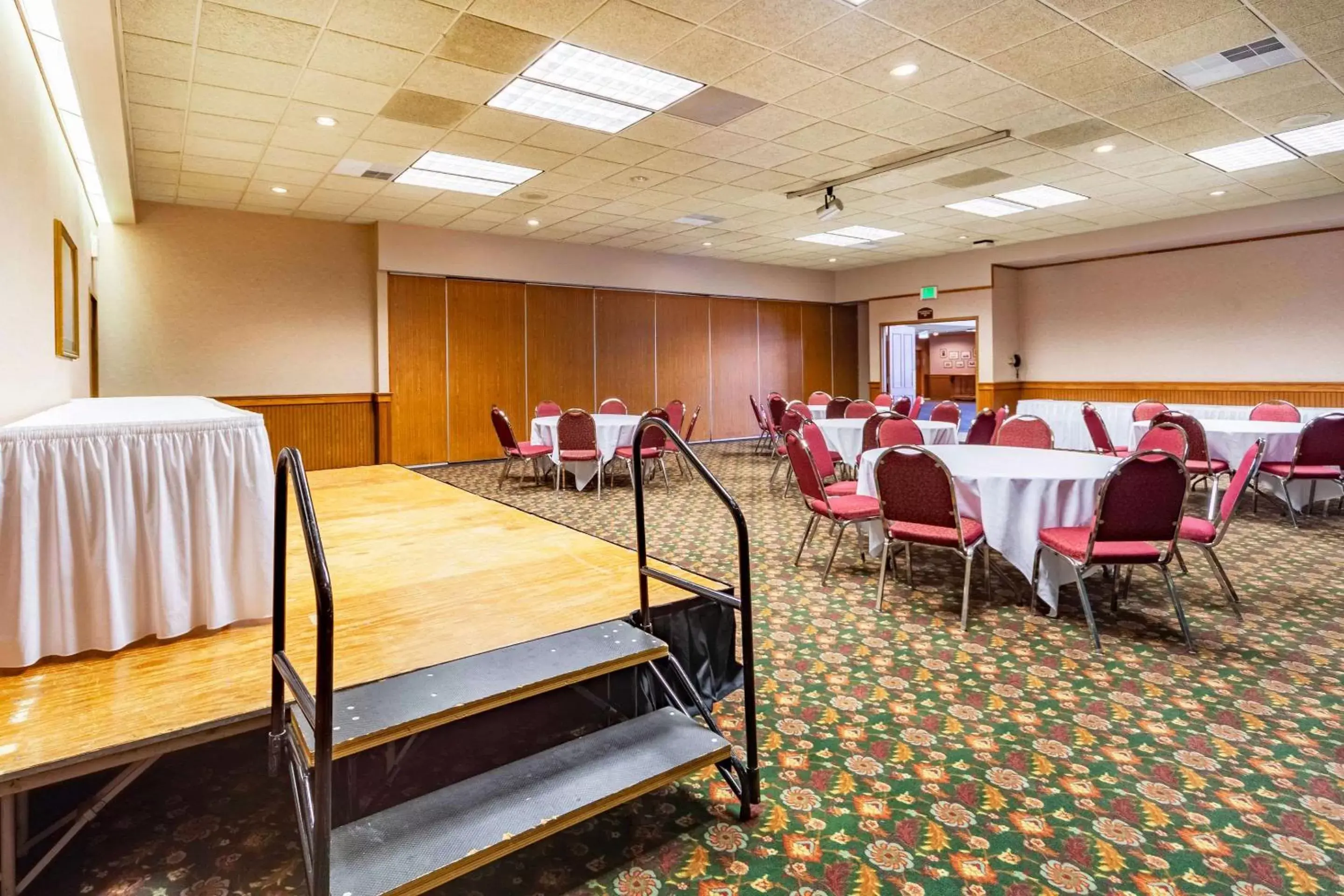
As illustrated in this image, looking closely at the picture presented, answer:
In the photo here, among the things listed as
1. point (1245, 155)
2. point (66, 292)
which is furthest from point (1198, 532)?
point (66, 292)

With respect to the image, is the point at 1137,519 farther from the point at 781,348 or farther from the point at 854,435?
the point at 781,348

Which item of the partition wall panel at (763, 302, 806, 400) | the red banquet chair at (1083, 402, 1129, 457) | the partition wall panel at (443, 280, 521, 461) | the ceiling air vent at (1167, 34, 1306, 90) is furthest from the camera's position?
the partition wall panel at (763, 302, 806, 400)

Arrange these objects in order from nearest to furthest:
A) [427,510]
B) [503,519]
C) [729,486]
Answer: [503,519] → [427,510] → [729,486]

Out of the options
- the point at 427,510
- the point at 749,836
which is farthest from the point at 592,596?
the point at 427,510

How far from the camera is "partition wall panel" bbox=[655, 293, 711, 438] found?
13.1 meters

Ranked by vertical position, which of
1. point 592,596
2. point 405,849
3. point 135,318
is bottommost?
point 405,849

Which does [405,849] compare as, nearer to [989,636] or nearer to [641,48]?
[989,636]

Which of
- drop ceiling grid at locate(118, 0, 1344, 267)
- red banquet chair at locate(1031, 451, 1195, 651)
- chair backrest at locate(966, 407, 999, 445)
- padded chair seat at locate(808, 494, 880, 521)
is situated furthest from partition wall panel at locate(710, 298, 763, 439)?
red banquet chair at locate(1031, 451, 1195, 651)

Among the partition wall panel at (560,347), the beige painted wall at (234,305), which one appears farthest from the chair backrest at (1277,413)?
the beige painted wall at (234,305)

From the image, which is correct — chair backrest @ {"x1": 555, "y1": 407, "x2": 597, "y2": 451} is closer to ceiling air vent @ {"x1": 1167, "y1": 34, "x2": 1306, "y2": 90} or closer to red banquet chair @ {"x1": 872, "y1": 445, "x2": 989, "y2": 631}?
red banquet chair @ {"x1": 872, "y1": 445, "x2": 989, "y2": 631}

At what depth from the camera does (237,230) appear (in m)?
9.10

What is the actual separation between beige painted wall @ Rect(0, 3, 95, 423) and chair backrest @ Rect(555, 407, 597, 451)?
13.4ft

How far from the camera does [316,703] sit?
5.13 ft

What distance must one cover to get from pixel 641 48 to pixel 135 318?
23.9 feet
